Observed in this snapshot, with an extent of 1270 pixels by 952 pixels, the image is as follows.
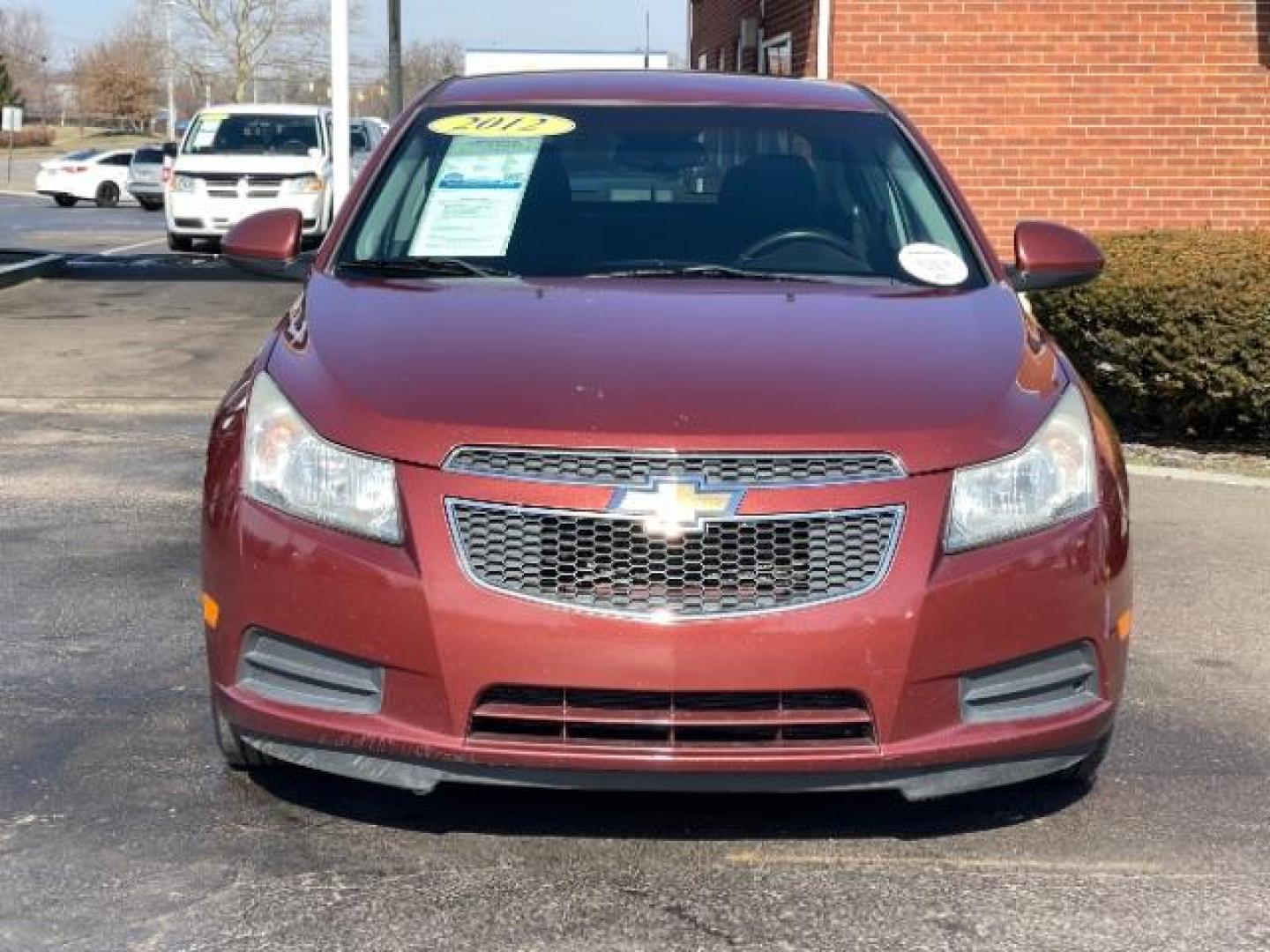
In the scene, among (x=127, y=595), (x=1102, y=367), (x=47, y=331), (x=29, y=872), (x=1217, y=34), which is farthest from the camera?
(x=47, y=331)

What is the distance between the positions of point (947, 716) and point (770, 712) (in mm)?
364

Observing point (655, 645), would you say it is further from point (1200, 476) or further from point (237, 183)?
point (237, 183)

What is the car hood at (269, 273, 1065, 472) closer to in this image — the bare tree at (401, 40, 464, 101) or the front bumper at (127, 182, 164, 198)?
the front bumper at (127, 182, 164, 198)

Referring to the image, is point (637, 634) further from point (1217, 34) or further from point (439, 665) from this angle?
point (1217, 34)

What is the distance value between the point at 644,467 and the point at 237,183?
65.1 ft

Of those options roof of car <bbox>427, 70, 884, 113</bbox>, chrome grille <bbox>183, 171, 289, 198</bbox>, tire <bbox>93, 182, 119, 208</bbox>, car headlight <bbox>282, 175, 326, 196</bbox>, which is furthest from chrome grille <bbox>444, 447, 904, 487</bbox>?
tire <bbox>93, 182, 119, 208</bbox>

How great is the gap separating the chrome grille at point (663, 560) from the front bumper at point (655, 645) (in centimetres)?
3

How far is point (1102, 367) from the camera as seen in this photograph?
9359mm

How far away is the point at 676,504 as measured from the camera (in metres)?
3.61

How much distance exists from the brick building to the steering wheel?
27.3 feet

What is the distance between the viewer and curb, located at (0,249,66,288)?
17.5 m

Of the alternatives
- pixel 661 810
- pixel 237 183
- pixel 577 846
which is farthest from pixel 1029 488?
pixel 237 183

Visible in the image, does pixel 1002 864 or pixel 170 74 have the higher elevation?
pixel 1002 864

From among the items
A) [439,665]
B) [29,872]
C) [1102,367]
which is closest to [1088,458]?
[439,665]
